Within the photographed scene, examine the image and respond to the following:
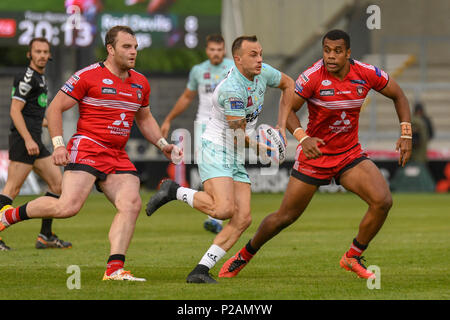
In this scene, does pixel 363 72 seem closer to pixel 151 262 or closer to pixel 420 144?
pixel 151 262

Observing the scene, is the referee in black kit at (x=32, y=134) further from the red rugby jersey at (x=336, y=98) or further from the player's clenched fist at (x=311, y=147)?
the player's clenched fist at (x=311, y=147)

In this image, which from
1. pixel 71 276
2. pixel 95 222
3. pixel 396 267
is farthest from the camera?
pixel 95 222

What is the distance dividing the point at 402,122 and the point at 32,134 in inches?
211

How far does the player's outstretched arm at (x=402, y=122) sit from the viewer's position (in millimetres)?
9719

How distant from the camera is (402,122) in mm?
9938

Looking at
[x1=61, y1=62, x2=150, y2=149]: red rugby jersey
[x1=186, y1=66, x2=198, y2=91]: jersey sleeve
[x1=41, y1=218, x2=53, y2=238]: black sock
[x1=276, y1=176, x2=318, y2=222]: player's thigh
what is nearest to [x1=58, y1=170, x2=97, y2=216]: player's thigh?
[x1=61, y1=62, x2=150, y2=149]: red rugby jersey

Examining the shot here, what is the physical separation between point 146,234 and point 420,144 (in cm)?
1294

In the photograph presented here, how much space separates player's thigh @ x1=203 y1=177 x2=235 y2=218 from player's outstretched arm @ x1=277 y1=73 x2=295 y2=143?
77 centimetres

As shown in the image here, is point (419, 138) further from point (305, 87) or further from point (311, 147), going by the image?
point (311, 147)

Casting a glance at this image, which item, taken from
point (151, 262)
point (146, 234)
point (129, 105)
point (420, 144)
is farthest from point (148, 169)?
point (129, 105)

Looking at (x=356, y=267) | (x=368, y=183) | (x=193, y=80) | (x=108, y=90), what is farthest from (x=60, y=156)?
(x=193, y=80)

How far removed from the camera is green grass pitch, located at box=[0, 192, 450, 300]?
8.48m
